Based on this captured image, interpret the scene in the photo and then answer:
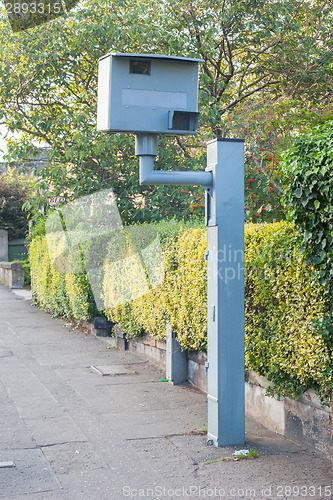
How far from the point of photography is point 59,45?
37.7 ft

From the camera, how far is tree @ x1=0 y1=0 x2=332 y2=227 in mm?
11156

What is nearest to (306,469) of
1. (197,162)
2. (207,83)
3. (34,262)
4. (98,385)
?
(98,385)

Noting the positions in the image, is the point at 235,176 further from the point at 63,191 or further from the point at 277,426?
the point at 63,191

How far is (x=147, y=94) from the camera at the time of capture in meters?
4.95

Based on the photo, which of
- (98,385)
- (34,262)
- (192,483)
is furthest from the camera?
(34,262)

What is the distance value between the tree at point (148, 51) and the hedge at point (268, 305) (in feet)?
10.8

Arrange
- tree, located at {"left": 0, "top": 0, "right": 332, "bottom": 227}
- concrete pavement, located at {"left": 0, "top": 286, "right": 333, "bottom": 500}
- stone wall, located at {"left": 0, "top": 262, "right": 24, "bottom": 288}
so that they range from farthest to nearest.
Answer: stone wall, located at {"left": 0, "top": 262, "right": 24, "bottom": 288}, tree, located at {"left": 0, "top": 0, "right": 332, "bottom": 227}, concrete pavement, located at {"left": 0, "top": 286, "right": 333, "bottom": 500}

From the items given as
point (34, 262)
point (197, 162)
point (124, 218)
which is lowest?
point (34, 262)

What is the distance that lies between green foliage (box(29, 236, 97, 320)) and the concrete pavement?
287cm

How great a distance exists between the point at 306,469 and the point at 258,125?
241 inches

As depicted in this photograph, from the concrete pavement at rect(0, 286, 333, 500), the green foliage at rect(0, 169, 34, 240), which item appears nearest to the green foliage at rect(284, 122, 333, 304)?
the concrete pavement at rect(0, 286, 333, 500)

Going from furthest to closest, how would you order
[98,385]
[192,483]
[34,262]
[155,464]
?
[34,262], [98,385], [155,464], [192,483]

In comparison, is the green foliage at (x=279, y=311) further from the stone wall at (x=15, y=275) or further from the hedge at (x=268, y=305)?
the stone wall at (x=15, y=275)

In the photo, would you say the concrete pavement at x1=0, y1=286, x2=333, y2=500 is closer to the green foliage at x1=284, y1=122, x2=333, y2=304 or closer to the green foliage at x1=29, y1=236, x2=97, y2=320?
the green foliage at x1=284, y1=122, x2=333, y2=304
